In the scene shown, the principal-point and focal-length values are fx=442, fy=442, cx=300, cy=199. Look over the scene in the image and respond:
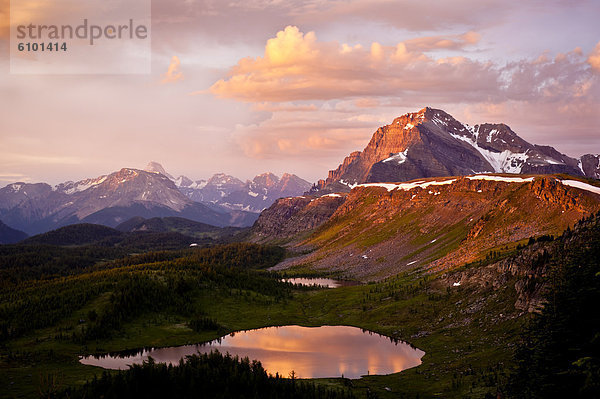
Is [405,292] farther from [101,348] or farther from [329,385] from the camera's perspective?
[101,348]

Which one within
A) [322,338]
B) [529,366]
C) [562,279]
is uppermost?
[562,279]

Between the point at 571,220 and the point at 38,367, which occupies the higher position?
the point at 571,220

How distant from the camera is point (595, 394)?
37.4m

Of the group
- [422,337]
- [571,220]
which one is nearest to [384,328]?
[422,337]

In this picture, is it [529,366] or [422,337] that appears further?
[422,337]

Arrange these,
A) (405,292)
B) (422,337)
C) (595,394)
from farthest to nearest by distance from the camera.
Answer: (405,292), (422,337), (595,394)

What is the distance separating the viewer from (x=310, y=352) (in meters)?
111

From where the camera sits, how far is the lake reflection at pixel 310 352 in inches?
3762

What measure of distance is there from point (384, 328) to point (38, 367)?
8666cm

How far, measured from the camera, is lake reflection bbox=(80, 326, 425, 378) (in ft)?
314

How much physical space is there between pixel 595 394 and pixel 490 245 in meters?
153

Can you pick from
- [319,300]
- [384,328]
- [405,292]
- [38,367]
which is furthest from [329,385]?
[319,300]

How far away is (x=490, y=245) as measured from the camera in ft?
595

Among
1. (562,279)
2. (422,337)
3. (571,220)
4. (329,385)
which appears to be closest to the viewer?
(562,279)
